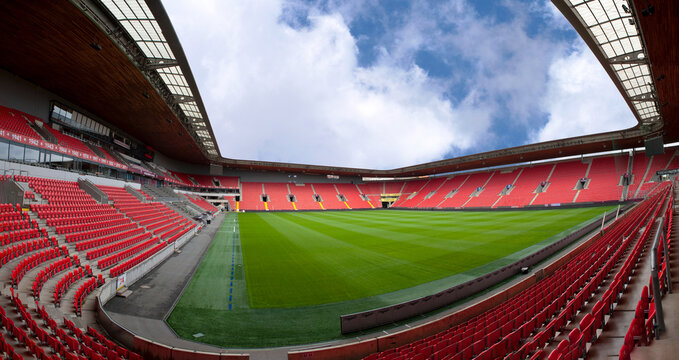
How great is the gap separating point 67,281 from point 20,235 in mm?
3877

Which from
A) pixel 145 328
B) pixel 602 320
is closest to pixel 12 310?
pixel 145 328

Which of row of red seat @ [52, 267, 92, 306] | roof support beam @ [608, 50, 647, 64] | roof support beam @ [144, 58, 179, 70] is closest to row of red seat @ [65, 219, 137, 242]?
row of red seat @ [52, 267, 92, 306]

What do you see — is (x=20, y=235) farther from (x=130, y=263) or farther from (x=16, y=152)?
(x=16, y=152)

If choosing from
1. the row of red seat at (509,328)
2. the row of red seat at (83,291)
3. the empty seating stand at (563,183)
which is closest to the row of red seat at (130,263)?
the row of red seat at (83,291)

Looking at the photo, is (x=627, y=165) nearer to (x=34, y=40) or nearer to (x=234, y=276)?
(x=234, y=276)

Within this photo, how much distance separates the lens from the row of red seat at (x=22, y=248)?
8984 mm

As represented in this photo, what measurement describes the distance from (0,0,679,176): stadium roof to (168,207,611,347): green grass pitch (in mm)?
10293

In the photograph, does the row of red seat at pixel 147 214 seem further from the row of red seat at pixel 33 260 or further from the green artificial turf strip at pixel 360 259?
the row of red seat at pixel 33 260

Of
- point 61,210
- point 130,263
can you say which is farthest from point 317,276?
point 61,210

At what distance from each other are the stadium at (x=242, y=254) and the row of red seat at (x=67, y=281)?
3.2 inches

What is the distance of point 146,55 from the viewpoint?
1720 centimetres

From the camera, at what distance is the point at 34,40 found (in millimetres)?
14492

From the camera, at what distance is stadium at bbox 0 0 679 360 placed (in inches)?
210

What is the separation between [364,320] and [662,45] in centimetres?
1785
